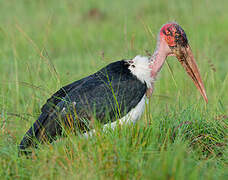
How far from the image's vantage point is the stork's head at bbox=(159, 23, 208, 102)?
4.09m

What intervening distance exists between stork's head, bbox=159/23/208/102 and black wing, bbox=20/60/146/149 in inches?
20.7

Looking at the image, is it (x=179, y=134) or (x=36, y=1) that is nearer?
(x=179, y=134)

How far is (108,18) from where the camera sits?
1084 centimetres

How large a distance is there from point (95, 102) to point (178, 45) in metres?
1.04

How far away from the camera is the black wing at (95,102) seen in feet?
12.2

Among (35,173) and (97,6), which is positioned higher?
(97,6)

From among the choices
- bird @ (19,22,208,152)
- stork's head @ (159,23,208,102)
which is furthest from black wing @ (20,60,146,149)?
stork's head @ (159,23,208,102)

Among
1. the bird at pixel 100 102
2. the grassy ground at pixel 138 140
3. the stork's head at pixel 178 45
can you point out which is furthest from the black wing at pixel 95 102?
the stork's head at pixel 178 45

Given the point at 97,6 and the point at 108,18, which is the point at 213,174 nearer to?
the point at 108,18

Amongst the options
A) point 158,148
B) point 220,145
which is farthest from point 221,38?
point 158,148

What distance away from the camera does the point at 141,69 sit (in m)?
3.96

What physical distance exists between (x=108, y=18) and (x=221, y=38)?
3.28 meters

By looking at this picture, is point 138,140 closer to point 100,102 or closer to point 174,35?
point 100,102

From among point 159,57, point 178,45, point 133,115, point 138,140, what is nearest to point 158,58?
point 159,57
